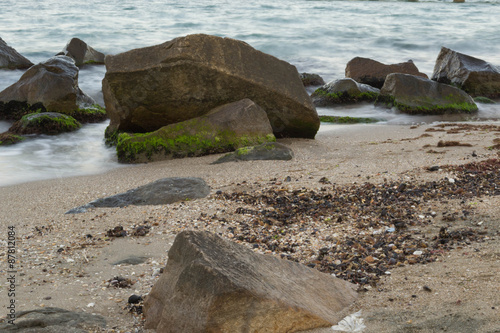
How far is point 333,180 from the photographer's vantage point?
17.5ft

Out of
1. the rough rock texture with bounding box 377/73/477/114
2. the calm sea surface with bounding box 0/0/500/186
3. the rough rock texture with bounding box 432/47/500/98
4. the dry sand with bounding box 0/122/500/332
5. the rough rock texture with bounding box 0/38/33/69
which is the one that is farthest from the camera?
the rough rock texture with bounding box 0/38/33/69

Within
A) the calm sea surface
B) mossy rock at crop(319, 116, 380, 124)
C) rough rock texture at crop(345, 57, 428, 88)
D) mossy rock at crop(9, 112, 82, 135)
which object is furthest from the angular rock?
mossy rock at crop(9, 112, 82, 135)

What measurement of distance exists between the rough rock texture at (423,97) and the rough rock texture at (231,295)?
28.9 feet

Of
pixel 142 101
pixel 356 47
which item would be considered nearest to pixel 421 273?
pixel 142 101

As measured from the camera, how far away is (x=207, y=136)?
7191 mm

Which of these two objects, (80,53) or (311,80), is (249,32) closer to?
(80,53)

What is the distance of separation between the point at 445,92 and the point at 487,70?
234 cm

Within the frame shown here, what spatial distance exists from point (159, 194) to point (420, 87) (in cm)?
802

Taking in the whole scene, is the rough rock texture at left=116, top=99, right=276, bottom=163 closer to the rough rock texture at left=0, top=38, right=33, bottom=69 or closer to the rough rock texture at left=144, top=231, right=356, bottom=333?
the rough rock texture at left=144, top=231, right=356, bottom=333

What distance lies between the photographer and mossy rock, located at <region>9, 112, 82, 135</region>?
951 centimetres

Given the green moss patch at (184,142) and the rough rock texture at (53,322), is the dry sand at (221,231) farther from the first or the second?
the green moss patch at (184,142)

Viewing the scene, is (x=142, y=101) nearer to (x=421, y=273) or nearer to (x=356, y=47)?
(x=421, y=273)

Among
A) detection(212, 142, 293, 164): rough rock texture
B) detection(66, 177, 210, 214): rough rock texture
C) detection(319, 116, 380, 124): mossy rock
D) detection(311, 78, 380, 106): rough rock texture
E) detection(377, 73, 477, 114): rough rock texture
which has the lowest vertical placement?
detection(319, 116, 380, 124): mossy rock

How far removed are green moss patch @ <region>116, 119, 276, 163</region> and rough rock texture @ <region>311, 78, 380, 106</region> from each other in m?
5.12
